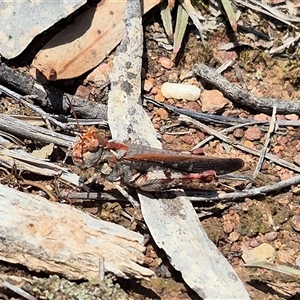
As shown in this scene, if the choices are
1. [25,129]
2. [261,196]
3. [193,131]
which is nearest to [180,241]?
[261,196]

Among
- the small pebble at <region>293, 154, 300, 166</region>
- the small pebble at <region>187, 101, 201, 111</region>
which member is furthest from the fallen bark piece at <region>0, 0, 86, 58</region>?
the small pebble at <region>293, 154, 300, 166</region>

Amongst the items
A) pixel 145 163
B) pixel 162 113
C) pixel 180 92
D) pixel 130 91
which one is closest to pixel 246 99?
pixel 180 92

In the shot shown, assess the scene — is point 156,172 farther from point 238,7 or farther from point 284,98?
point 238,7

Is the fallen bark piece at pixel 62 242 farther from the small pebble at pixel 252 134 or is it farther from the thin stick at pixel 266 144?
the small pebble at pixel 252 134

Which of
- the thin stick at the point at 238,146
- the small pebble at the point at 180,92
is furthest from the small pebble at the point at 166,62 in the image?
the thin stick at the point at 238,146

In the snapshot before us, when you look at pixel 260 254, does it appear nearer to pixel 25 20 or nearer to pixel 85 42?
pixel 85 42

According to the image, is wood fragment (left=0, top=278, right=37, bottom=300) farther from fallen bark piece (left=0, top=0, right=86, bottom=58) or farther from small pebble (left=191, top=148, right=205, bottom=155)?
fallen bark piece (left=0, top=0, right=86, bottom=58)
